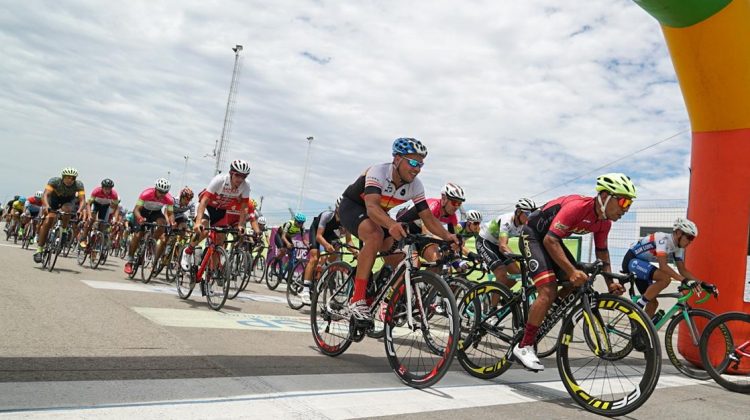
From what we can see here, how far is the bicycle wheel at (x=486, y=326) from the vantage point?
4594mm

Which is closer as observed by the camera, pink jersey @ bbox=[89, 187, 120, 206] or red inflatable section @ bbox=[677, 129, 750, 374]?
red inflatable section @ bbox=[677, 129, 750, 374]

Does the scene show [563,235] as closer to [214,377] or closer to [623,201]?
[623,201]

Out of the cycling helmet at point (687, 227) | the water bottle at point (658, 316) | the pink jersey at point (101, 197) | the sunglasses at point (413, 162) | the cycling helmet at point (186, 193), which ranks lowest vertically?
the water bottle at point (658, 316)

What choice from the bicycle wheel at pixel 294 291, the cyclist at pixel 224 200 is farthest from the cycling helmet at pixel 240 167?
the bicycle wheel at pixel 294 291

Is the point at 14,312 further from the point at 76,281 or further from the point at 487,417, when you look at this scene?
the point at 487,417

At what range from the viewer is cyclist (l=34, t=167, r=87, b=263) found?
9.62 meters

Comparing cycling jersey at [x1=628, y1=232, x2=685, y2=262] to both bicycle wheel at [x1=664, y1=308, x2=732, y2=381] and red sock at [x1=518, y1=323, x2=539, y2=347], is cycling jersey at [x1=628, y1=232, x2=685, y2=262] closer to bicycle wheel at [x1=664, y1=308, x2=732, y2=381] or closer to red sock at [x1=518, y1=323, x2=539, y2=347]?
bicycle wheel at [x1=664, y1=308, x2=732, y2=381]

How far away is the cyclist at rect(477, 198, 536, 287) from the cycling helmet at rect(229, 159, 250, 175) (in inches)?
147

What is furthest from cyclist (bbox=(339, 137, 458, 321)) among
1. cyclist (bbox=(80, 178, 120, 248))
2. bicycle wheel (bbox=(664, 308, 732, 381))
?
cyclist (bbox=(80, 178, 120, 248))

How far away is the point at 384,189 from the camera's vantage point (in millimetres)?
4559

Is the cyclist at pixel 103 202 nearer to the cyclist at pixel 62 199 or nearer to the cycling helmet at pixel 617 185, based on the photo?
the cyclist at pixel 62 199

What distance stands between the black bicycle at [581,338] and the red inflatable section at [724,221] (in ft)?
8.98

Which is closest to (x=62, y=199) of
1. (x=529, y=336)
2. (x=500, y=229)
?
(x=500, y=229)

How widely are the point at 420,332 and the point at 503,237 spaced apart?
4.10 metres
